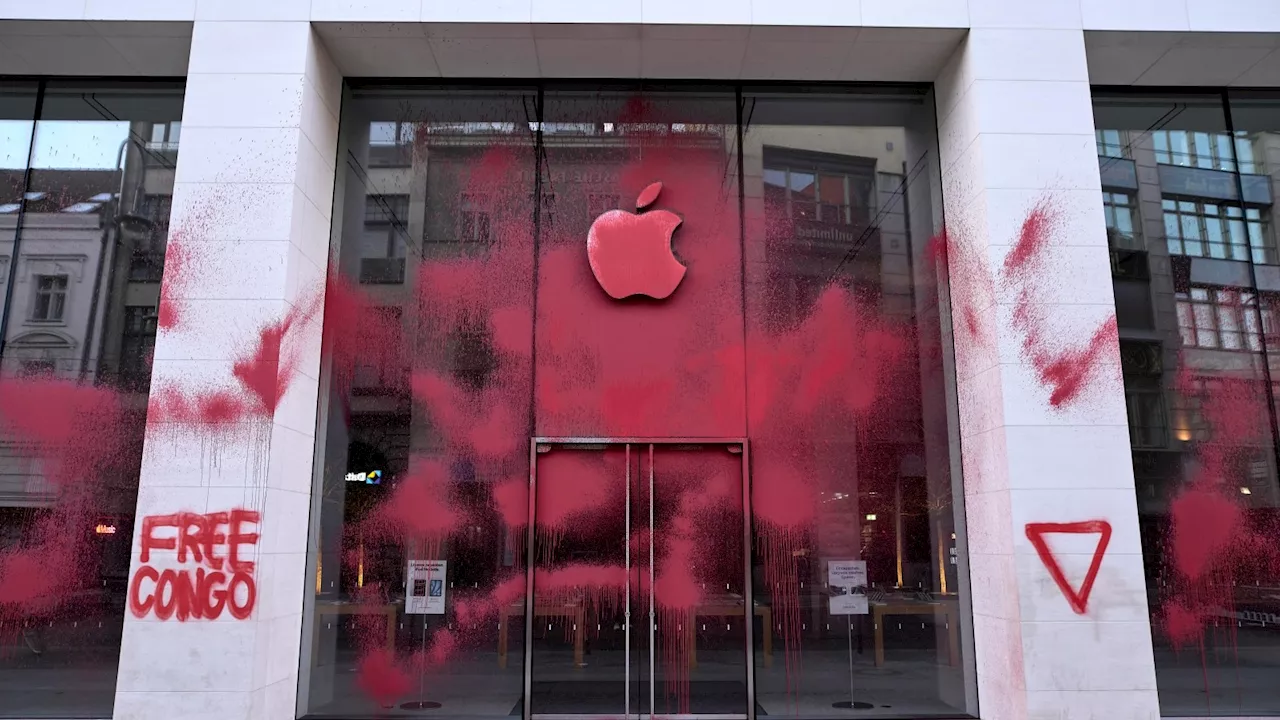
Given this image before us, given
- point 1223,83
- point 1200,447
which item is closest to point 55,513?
point 1200,447

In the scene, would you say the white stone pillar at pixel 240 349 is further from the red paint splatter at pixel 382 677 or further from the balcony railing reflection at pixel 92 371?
the balcony railing reflection at pixel 92 371

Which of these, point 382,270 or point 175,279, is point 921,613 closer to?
point 382,270

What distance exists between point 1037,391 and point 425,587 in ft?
18.6

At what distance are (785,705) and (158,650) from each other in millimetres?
5254

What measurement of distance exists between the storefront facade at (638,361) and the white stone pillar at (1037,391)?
0.04 metres

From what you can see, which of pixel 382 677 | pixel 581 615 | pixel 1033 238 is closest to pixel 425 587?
pixel 382 677

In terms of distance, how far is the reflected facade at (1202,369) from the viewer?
25.6ft

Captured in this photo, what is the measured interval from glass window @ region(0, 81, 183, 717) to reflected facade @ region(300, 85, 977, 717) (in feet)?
5.88

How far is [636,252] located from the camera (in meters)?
8.56

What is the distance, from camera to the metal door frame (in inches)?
302

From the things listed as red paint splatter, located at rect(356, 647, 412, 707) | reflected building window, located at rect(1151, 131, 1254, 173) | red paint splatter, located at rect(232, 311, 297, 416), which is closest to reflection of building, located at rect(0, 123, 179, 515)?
red paint splatter, located at rect(232, 311, 297, 416)

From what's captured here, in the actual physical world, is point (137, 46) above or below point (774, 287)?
above

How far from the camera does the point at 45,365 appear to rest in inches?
322

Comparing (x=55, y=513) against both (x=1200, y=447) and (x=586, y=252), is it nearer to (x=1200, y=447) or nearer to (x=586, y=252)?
(x=586, y=252)
